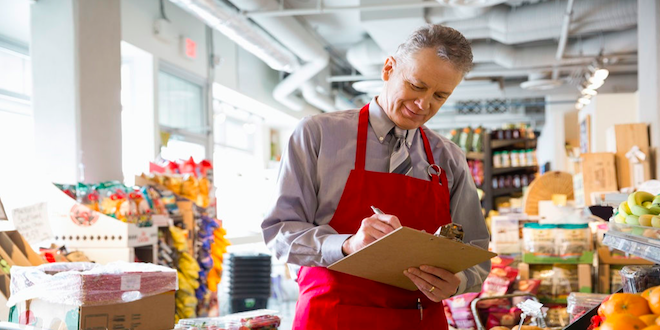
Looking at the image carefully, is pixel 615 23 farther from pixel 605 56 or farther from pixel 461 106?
pixel 461 106

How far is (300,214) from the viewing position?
188 cm

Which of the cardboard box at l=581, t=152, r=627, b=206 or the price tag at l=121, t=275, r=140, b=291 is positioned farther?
the cardboard box at l=581, t=152, r=627, b=206

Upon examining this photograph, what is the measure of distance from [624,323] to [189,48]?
727cm

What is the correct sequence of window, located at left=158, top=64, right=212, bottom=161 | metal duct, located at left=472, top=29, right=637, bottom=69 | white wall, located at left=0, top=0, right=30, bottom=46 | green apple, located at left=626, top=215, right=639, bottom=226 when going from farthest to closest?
1. metal duct, located at left=472, top=29, right=637, bottom=69
2. window, located at left=158, top=64, right=212, bottom=161
3. white wall, located at left=0, top=0, right=30, bottom=46
4. green apple, located at left=626, top=215, right=639, bottom=226

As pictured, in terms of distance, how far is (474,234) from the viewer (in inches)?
82.6

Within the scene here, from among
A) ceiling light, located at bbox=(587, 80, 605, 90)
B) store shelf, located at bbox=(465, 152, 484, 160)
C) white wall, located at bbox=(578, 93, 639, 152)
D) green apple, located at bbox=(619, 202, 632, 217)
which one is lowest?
green apple, located at bbox=(619, 202, 632, 217)

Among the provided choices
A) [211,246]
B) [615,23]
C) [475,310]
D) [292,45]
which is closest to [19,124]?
[211,246]

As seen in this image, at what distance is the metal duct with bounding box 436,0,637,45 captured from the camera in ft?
27.0

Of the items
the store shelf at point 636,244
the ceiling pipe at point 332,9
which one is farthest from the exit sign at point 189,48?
the store shelf at point 636,244

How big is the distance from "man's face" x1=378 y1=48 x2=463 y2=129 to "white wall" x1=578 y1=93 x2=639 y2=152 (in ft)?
21.5

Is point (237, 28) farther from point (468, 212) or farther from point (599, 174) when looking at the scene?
point (468, 212)

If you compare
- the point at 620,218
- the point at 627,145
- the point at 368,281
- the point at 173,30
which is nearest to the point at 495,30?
the point at 627,145

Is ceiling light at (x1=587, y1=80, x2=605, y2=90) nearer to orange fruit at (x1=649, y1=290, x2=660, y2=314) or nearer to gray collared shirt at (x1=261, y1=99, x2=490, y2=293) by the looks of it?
gray collared shirt at (x1=261, y1=99, x2=490, y2=293)

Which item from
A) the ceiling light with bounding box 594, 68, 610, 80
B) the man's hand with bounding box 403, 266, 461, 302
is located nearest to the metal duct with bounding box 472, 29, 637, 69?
the ceiling light with bounding box 594, 68, 610, 80
